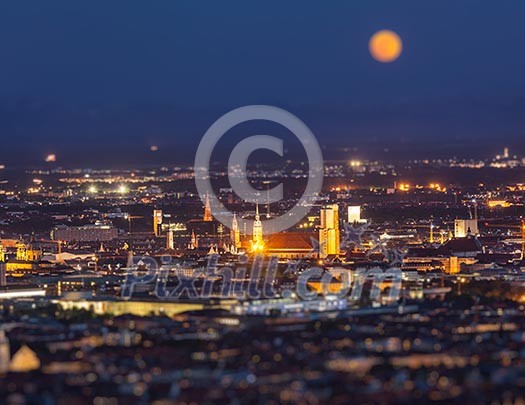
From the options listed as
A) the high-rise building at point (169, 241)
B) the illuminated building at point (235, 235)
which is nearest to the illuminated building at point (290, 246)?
the illuminated building at point (235, 235)

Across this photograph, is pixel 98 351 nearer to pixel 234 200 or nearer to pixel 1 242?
pixel 1 242

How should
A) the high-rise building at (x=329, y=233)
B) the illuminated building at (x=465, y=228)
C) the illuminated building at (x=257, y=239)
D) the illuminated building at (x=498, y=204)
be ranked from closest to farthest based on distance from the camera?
the high-rise building at (x=329, y=233)
the illuminated building at (x=257, y=239)
the illuminated building at (x=465, y=228)
the illuminated building at (x=498, y=204)

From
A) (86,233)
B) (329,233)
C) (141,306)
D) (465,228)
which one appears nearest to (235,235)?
(329,233)

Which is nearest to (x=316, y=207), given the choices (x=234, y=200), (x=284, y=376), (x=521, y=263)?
(x=234, y=200)

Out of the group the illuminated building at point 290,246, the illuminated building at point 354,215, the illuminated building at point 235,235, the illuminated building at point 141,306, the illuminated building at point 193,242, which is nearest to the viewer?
the illuminated building at point 141,306

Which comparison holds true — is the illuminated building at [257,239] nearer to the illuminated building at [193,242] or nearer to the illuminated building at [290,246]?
the illuminated building at [290,246]
